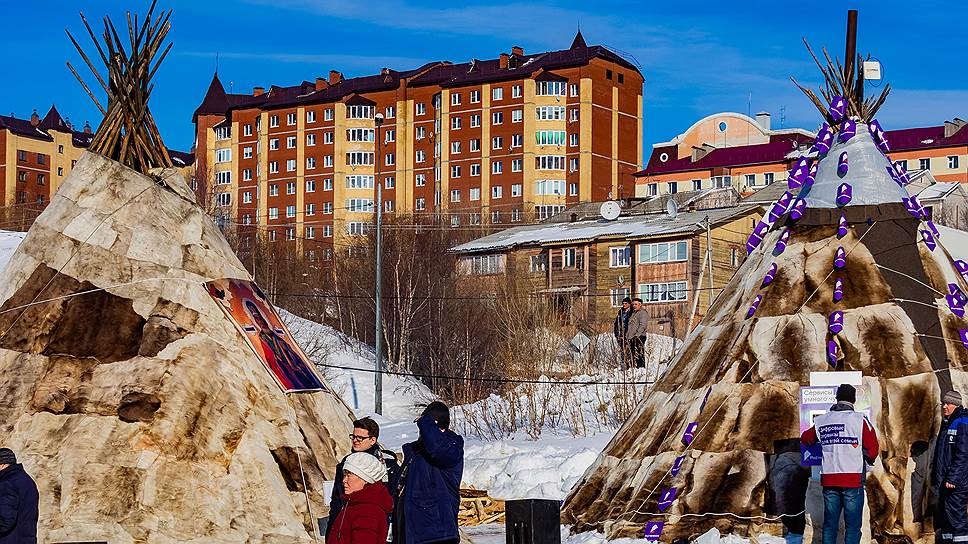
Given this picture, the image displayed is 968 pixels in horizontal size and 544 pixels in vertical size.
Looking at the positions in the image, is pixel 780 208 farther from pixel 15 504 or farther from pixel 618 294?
pixel 618 294

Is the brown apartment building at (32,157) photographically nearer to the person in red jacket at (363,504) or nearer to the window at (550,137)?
the window at (550,137)

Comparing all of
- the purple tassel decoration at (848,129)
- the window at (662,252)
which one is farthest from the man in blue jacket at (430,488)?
the window at (662,252)

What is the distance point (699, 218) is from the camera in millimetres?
53750

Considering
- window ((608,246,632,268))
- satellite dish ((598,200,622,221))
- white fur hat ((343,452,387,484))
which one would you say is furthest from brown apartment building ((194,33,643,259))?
white fur hat ((343,452,387,484))

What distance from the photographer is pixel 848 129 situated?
14.8 meters

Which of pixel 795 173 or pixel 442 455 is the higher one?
pixel 795 173

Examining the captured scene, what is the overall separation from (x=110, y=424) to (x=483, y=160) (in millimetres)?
77713

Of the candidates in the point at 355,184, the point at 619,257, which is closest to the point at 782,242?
the point at 619,257

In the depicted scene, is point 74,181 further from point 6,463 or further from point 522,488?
point 522,488

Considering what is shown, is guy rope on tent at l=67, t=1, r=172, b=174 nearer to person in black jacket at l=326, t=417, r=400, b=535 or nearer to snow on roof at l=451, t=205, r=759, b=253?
person in black jacket at l=326, t=417, r=400, b=535

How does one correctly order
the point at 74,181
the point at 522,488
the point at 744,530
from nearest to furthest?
the point at 744,530
the point at 74,181
the point at 522,488

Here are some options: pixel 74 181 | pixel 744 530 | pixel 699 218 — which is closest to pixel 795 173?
pixel 744 530

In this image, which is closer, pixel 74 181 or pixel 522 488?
pixel 74 181

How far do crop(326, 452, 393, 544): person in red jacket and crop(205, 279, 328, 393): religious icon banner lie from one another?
568 cm
